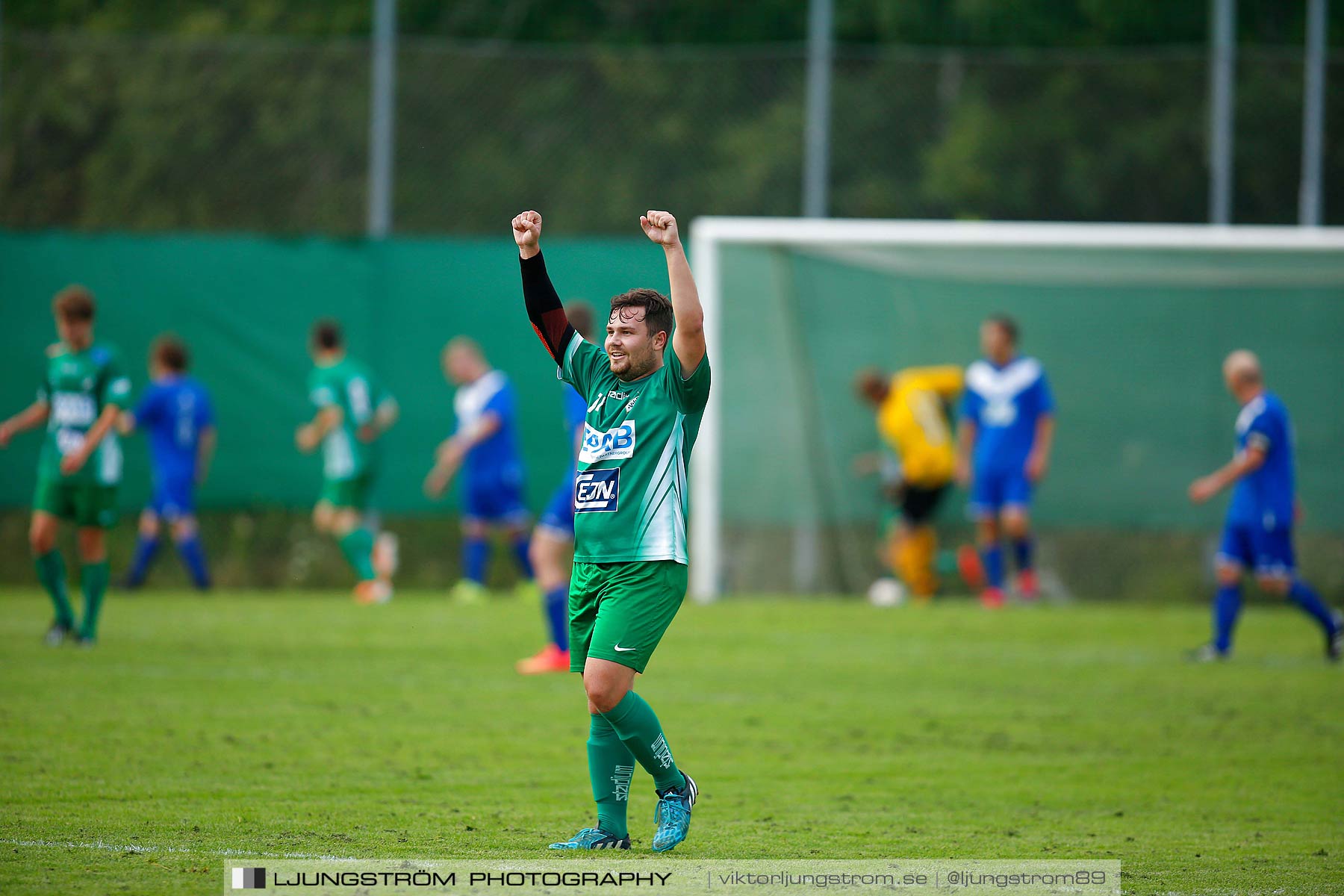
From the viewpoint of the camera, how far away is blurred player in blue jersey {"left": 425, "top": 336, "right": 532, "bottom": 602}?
14.1m

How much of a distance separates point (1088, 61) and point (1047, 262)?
2.08 metres

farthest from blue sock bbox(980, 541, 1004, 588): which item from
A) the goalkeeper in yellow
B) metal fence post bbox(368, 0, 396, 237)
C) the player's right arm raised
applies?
the player's right arm raised

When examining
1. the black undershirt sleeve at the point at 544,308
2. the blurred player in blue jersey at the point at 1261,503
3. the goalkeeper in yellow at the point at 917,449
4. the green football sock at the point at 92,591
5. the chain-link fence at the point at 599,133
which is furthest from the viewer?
the chain-link fence at the point at 599,133

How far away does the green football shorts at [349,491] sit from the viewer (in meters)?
14.5

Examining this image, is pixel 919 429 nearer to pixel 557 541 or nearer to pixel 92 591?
pixel 557 541

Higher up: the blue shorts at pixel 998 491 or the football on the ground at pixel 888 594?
the blue shorts at pixel 998 491

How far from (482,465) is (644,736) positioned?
30.5ft

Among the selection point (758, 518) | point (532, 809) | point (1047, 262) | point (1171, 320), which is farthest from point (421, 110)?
point (532, 809)

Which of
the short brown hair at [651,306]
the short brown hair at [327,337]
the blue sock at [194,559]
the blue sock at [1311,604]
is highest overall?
the short brown hair at [651,306]

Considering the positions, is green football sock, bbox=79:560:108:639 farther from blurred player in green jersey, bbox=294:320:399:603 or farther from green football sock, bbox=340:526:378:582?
green football sock, bbox=340:526:378:582

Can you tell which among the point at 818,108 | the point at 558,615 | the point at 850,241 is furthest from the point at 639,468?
the point at 818,108

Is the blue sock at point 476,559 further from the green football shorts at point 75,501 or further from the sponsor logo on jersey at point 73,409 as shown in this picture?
the sponsor logo on jersey at point 73,409

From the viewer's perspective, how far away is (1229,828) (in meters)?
6.27

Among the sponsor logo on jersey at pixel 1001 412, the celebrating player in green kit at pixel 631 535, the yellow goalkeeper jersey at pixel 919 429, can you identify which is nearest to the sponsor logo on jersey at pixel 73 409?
the celebrating player in green kit at pixel 631 535
